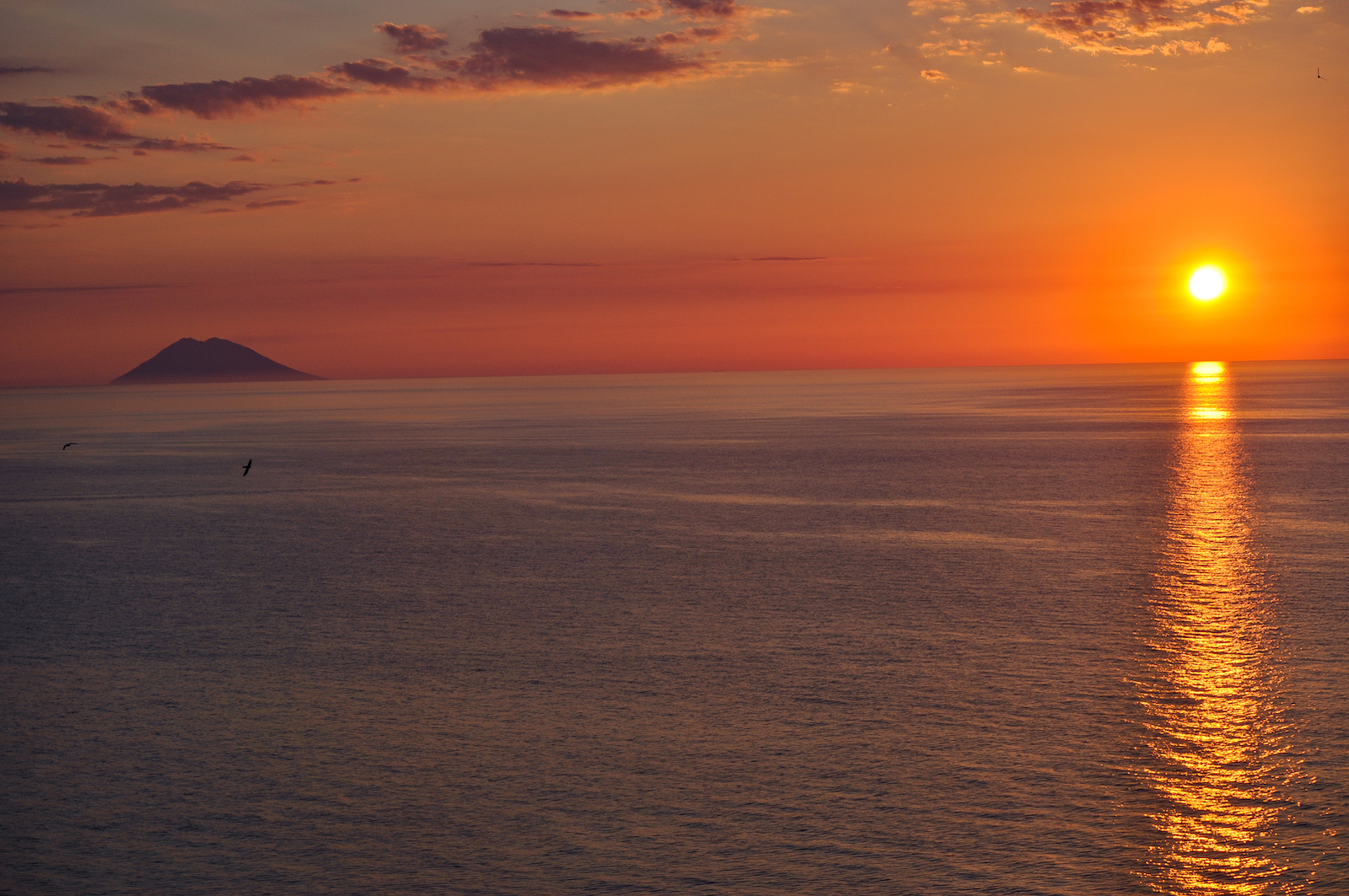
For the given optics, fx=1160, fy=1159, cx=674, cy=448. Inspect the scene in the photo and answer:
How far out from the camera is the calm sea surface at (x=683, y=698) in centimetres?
1005

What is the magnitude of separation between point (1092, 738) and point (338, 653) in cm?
1056

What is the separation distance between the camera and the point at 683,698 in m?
14.5

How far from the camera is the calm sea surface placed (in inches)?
396

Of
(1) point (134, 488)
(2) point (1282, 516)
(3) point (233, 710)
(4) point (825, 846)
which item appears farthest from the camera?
(1) point (134, 488)

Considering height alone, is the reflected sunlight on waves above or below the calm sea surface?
above

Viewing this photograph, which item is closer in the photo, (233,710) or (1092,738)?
(1092,738)

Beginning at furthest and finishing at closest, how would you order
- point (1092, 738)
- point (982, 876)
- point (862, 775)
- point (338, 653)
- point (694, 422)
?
point (694, 422)
point (338, 653)
point (1092, 738)
point (862, 775)
point (982, 876)

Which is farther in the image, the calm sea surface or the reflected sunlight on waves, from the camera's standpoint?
the calm sea surface

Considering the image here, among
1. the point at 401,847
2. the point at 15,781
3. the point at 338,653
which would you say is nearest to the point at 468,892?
the point at 401,847

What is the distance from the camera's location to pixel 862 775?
11.7 metres

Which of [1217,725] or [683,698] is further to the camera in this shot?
[683,698]

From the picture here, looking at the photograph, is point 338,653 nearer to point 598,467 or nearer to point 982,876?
point 982,876

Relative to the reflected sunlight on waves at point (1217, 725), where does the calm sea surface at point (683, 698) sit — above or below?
below

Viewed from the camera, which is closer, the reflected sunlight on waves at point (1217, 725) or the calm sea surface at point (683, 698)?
the reflected sunlight on waves at point (1217, 725)
